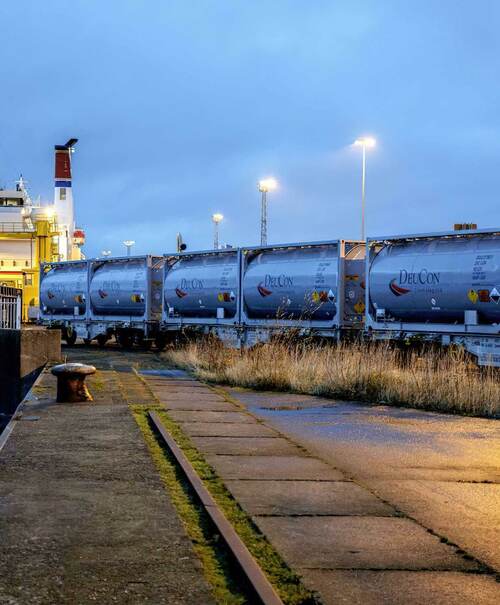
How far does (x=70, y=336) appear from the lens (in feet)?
116

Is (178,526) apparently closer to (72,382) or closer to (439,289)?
(72,382)

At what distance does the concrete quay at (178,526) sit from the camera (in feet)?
14.4

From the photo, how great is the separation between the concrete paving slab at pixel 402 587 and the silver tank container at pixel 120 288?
2668 centimetres

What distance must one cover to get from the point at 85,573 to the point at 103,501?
5.51 ft

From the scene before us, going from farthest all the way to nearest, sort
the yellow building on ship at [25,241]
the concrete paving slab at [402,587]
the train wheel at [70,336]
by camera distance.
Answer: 1. the yellow building on ship at [25,241]
2. the train wheel at [70,336]
3. the concrete paving slab at [402,587]

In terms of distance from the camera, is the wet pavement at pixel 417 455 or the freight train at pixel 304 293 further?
the freight train at pixel 304 293

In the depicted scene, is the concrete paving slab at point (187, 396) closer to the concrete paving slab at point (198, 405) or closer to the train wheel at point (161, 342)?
the concrete paving slab at point (198, 405)

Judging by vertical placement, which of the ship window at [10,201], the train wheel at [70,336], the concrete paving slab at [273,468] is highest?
the ship window at [10,201]

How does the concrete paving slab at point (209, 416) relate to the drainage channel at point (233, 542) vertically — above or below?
below

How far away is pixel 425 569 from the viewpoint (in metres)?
4.77

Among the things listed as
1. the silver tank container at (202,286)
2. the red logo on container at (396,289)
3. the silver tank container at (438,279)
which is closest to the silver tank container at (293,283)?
the silver tank container at (202,286)

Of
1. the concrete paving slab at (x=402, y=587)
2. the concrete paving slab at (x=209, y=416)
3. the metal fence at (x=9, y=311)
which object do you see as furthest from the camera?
the metal fence at (x=9, y=311)

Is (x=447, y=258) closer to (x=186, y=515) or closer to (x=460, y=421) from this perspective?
(x=460, y=421)

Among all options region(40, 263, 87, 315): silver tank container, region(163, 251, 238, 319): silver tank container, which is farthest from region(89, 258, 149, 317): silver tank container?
region(163, 251, 238, 319): silver tank container
